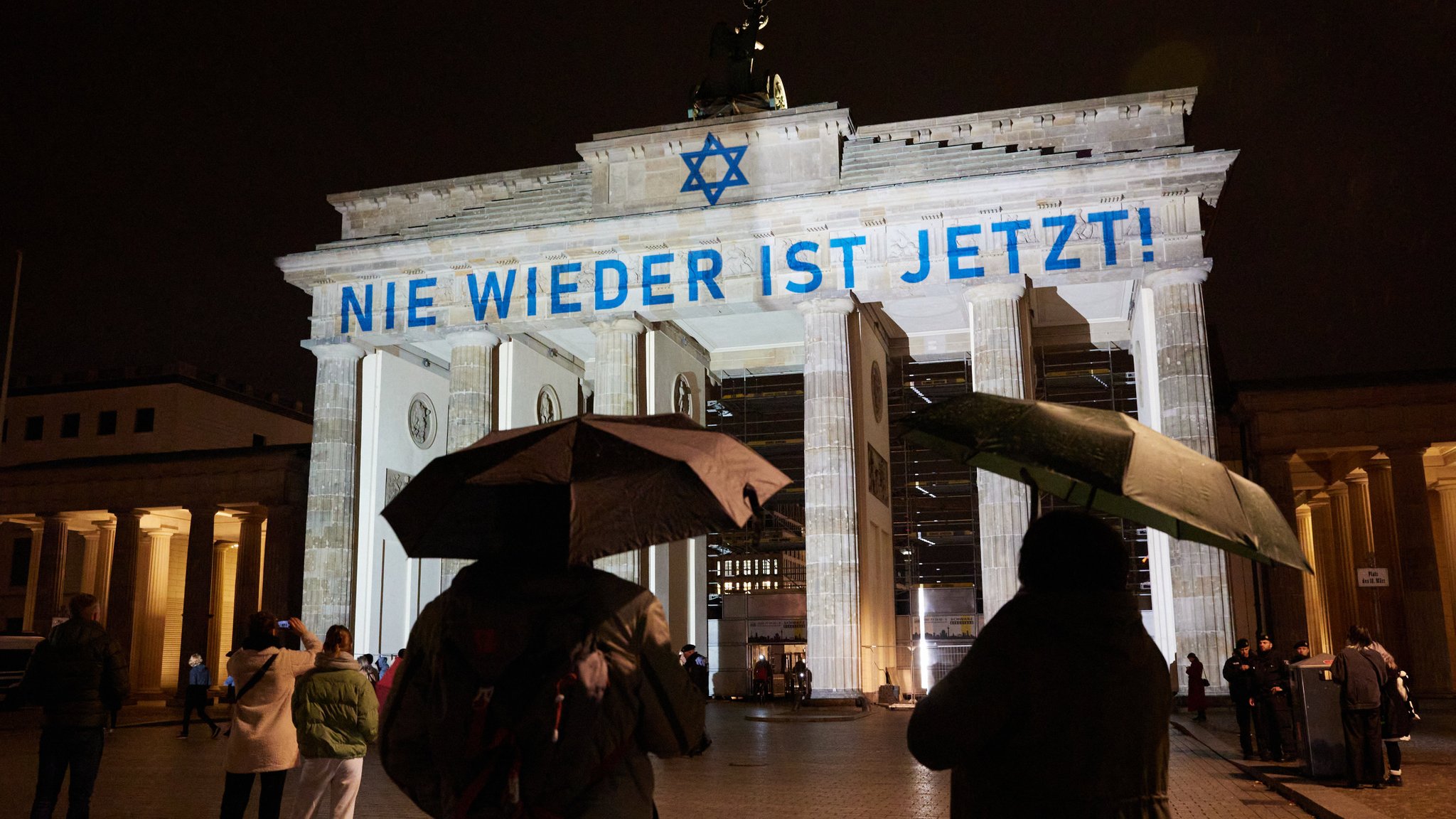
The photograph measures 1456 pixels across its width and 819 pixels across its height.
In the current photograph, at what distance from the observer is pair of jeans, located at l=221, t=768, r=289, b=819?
25.8 feet

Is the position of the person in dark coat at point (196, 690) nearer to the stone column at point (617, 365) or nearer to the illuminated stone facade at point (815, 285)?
the illuminated stone facade at point (815, 285)

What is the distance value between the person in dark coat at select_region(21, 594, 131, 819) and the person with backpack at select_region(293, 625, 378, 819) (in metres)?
1.79

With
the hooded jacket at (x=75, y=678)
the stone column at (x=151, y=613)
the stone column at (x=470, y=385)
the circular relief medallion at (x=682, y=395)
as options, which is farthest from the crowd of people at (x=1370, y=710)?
the stone column at (x=151, y=613)

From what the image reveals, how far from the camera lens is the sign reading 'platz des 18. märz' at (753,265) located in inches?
1108

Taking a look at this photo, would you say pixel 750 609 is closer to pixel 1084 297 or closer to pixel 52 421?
pixel 1084 297

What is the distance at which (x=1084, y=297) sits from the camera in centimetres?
3197

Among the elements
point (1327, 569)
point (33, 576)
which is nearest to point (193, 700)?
point (33, 576)

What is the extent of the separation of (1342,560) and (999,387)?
17.3m

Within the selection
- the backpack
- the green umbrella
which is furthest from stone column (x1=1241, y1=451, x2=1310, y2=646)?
the backpack

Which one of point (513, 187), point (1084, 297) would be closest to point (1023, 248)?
A: point (1084, 297)

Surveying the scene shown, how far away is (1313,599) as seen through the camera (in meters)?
40.4

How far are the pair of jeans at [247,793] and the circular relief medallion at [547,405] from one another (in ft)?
87.8

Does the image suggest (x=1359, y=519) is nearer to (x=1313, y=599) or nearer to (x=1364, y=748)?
(x=1313, y=599)

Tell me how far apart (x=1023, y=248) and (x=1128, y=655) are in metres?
25.9
